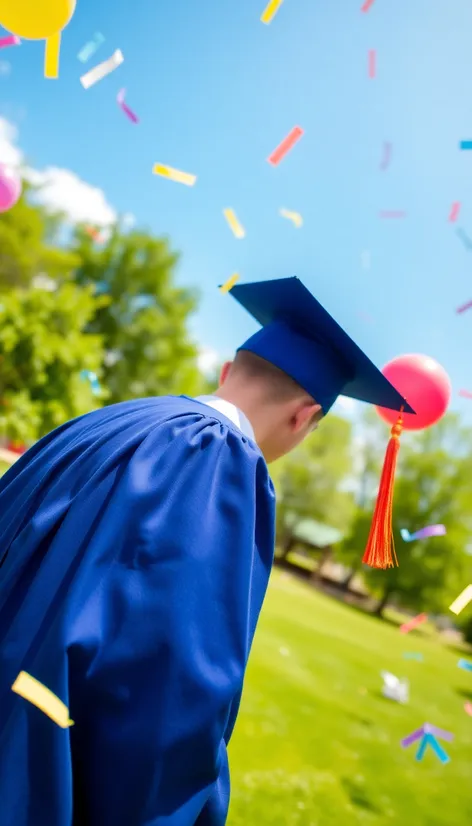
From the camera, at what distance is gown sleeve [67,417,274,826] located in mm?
979

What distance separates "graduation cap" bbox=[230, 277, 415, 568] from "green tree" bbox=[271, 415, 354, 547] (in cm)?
3043

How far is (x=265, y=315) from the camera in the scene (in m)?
2.16

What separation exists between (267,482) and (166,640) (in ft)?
1.42

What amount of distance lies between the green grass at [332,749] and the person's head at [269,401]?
309 centimetres

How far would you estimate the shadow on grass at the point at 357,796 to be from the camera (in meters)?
4.44

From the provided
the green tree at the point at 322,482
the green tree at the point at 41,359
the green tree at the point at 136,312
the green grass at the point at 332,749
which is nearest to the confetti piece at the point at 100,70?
the green grass at the point at 332,749

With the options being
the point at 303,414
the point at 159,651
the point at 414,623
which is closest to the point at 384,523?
the point at 303,414

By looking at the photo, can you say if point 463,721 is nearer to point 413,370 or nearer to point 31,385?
point 413,370

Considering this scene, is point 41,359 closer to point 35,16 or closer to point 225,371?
point 35,16

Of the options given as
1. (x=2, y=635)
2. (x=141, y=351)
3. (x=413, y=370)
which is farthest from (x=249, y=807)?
(x=141, y=351)

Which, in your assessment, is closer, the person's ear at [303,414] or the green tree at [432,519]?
the person's ear at [303,414]

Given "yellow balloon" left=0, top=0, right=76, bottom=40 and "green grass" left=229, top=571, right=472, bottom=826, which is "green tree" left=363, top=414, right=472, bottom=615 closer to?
"green grass" left=229, top=571, right=472, bottom=826

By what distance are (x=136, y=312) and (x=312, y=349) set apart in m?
20.8

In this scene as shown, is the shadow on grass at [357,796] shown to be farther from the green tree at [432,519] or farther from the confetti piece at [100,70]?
the green tree at [432,519]
